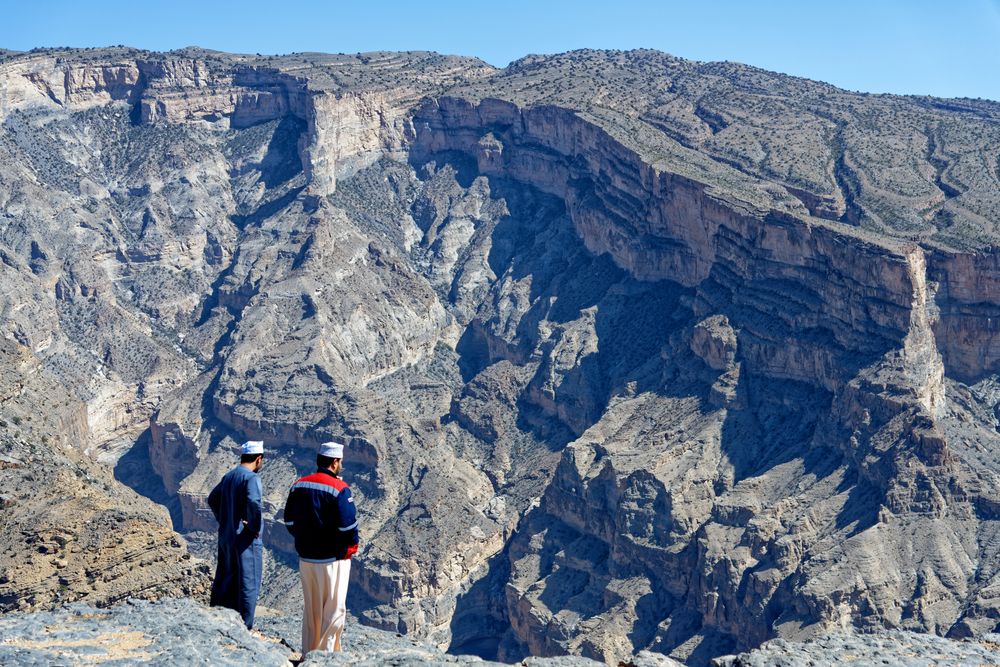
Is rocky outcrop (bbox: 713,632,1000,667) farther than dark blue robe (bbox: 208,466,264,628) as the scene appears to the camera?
Yes

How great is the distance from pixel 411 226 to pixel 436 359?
20.5 meters

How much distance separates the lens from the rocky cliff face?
68.1 metres

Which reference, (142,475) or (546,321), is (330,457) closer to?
(142,475)

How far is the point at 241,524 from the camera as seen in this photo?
25859 millimetres

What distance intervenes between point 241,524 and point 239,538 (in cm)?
27

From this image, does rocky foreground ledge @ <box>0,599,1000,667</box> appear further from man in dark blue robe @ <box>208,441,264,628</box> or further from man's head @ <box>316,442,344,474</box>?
man's head @ <box>316,442,344,474</box>

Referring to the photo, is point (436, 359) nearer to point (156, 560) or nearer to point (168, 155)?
point (168, 155)

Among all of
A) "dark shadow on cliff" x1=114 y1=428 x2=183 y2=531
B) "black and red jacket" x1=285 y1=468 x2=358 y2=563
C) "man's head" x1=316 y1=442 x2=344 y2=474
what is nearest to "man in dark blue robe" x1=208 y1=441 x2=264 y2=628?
"black and red jacket" x1=285 y1=468 x2=358 y2=563

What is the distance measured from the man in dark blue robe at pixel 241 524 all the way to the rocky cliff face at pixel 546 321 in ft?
93.8

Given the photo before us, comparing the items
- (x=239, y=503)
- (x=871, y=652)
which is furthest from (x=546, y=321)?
(x=239, y=503)

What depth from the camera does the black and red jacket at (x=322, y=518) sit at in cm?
2538

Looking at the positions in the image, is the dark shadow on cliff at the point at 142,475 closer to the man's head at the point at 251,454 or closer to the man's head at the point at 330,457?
the man's head at the point at 251,454

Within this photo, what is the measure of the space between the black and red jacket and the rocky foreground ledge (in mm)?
2062

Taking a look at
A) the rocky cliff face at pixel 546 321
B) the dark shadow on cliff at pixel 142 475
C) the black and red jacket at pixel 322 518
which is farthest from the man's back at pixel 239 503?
the dark shadow on cliff at pixel 142 475
